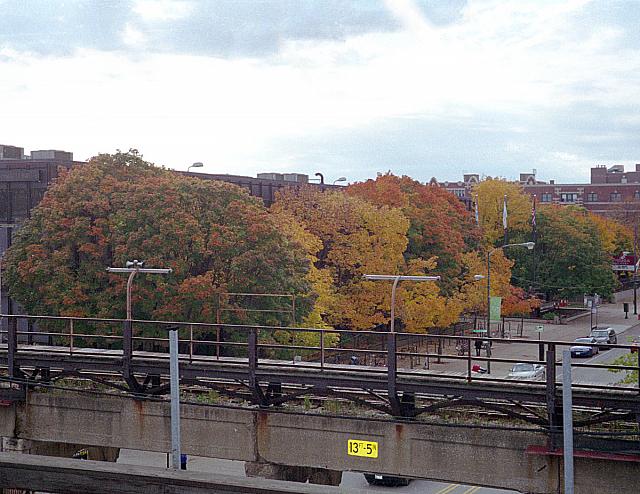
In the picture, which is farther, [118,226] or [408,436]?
[118,226]

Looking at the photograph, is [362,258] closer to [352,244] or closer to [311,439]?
[352,244]

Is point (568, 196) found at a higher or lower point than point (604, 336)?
higher

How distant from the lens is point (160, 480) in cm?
388

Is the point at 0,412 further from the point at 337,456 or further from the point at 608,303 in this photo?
the point at 608,303

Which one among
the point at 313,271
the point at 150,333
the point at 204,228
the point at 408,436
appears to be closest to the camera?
the point at 408,436

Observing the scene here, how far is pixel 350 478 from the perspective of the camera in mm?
33625

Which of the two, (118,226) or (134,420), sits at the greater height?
(118,226)

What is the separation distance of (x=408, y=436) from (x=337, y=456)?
1548 millimetres

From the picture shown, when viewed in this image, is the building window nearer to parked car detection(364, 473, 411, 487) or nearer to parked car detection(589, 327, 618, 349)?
parked car detection(589, 327, 618, 349)

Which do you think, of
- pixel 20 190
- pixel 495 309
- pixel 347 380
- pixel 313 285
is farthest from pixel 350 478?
pixel 20 190

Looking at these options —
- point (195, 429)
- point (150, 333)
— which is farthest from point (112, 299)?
point (195, 429)

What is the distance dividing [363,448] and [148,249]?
23283 mm

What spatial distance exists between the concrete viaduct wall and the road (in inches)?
342

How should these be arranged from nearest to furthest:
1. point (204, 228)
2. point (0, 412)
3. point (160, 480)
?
point (160, 480), point (0, 412), point (204, 228)
